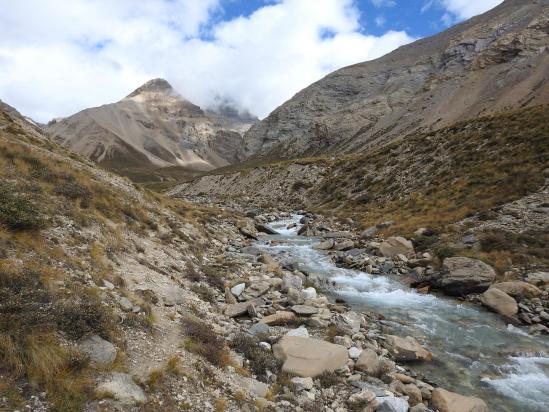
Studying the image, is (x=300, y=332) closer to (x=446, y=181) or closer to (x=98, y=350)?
(x=98, y=350)

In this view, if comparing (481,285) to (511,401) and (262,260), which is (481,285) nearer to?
(511,401)

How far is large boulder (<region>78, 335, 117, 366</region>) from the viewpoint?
7.87m

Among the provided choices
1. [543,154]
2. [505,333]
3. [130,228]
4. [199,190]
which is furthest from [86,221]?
[199,190]

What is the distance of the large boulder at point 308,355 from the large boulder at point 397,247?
1569 cm

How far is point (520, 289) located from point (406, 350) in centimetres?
901

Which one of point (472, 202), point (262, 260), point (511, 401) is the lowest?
point (511, 401)

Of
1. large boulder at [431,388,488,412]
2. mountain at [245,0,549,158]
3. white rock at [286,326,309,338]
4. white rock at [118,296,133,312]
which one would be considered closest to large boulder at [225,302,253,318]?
white rock at [286,326,309,338]

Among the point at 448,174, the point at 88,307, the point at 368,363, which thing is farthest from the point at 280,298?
the point at 448,174

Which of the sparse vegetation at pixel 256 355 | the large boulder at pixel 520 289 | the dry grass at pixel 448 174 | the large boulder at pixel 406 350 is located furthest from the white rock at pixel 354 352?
the dry grass at pixel 448 174

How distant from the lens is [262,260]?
24.1 metres

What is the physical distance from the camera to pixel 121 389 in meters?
7.36

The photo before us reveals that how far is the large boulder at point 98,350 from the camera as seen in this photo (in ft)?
25.8

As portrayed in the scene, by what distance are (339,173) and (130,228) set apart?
147 ft

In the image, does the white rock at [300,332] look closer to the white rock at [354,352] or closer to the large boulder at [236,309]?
the white rock at [354,352]
